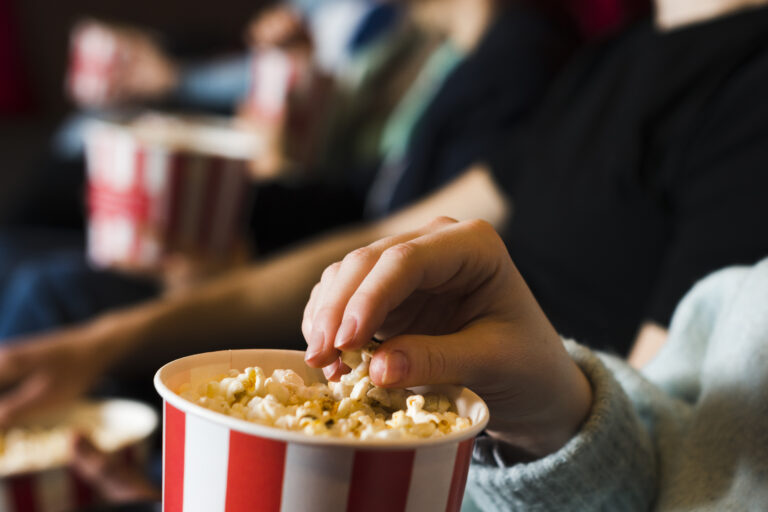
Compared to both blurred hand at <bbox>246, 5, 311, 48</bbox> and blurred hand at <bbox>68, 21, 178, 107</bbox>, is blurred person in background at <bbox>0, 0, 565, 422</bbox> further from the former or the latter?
blurred hand at <bbox>68, 21, 178, 107</bbox>

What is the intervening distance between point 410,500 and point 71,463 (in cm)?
46

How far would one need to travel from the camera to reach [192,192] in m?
1.07

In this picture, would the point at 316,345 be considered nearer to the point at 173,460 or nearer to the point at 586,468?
the point at 173,460

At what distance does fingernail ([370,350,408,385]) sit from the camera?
1.12ft

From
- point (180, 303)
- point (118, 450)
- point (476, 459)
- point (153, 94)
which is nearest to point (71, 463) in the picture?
point (118, 450)

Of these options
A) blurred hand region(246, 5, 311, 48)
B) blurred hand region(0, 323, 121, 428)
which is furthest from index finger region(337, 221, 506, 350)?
blurred hand region(246, 5, 311, 48)

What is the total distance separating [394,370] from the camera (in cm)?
34

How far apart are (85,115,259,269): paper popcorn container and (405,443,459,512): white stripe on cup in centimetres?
78

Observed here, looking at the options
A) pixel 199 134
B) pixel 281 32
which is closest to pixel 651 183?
pixel 199 134

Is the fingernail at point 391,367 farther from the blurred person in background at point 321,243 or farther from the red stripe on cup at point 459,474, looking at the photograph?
the blurred person in background at point 321,243

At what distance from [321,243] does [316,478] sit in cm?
69

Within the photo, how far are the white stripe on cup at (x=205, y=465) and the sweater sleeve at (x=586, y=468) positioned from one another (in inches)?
7.1

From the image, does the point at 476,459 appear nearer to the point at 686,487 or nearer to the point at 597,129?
the point at 686,487

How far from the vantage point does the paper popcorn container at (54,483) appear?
65cm
